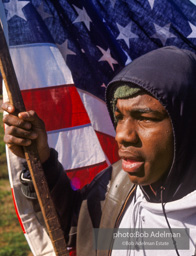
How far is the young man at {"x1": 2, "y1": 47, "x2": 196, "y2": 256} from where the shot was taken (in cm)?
180

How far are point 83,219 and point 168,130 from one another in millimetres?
955

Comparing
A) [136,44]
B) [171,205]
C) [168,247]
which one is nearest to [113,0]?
[136,44]

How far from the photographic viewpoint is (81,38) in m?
2.84

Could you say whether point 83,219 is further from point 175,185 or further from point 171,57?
point 171,57

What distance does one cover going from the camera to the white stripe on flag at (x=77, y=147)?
2.89 meters

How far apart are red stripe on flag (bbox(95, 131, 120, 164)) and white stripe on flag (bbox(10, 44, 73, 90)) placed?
0.54m

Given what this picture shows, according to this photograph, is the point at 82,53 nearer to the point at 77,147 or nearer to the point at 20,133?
the point at 77,147

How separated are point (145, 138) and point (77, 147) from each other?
4.05 feet

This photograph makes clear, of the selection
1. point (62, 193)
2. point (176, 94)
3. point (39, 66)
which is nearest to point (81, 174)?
point (62, 193)

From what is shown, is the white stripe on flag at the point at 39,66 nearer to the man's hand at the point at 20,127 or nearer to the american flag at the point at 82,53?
the american flag at the point at 82,53

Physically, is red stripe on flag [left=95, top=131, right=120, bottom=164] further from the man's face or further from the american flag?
the man's face

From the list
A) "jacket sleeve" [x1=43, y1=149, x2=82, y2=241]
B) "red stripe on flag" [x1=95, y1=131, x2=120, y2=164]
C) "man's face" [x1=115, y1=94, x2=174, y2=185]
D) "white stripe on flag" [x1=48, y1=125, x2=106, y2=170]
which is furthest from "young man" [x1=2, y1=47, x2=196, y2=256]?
"red stripe on flag" [x1=95, y1=131, x2=120, y2=164]

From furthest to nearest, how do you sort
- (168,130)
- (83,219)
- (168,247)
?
(83,219) < (168,247) < (168,130)

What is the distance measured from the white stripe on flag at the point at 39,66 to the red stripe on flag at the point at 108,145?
54 centimetres
